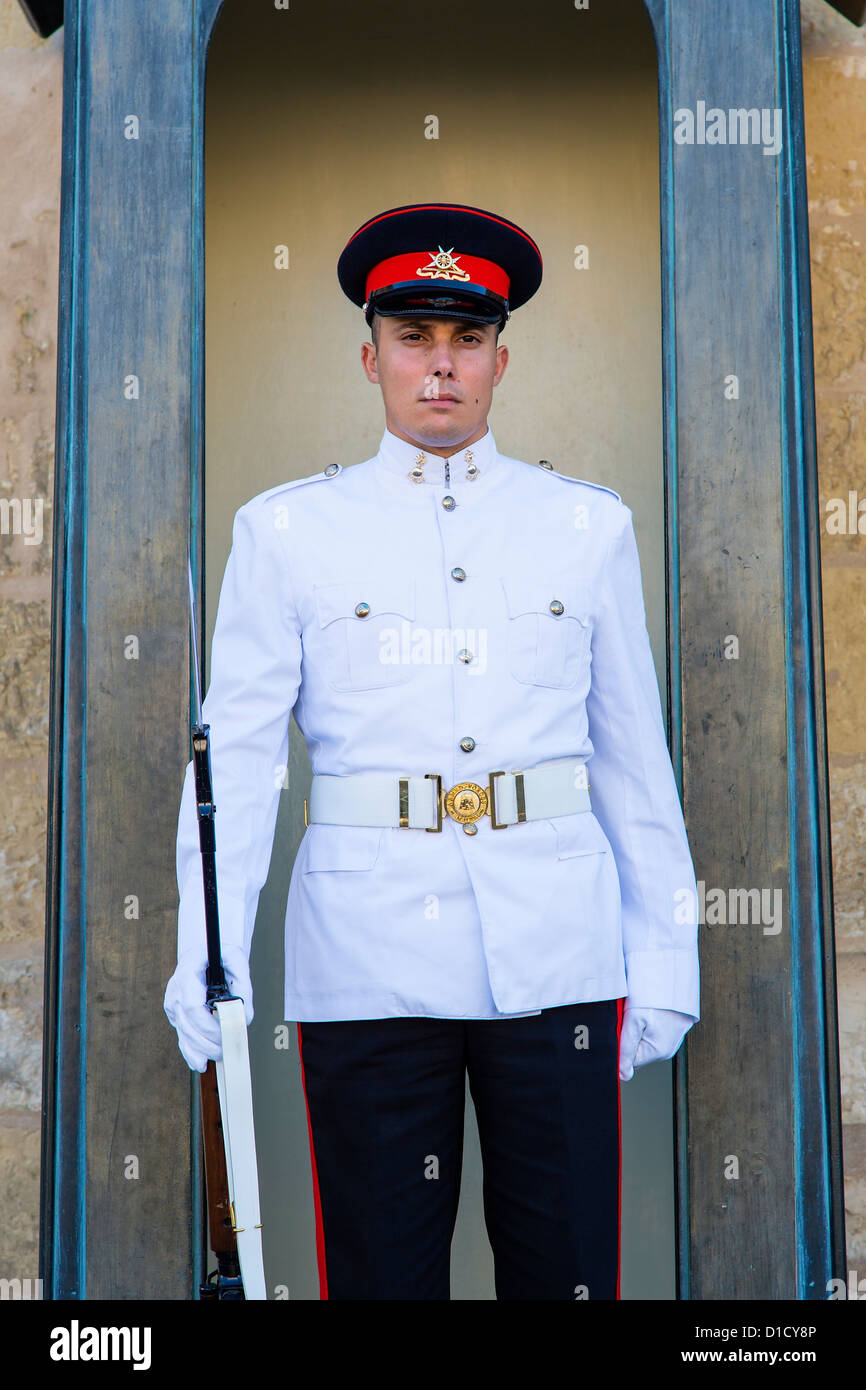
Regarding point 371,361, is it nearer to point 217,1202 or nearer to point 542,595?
point 542,595

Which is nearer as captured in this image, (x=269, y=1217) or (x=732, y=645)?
(x=732, y=645)

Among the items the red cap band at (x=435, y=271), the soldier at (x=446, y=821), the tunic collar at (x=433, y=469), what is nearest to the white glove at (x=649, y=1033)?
the soldier at (x=446, y=821)

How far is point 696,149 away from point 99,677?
1066 mm

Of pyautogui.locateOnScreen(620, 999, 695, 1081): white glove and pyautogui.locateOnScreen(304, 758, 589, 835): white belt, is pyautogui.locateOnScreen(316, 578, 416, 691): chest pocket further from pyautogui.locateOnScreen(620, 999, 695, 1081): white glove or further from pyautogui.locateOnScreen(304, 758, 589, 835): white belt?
pyautogui.locateOnScreen(620, 999, 695, 1081): white glove

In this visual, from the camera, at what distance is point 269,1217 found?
235cm

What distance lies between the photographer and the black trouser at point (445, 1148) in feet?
5.32

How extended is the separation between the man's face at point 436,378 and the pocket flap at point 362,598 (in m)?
0.19

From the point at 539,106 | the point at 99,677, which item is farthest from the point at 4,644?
the point at 539,106

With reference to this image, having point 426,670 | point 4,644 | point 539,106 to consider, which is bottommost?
point 426,670

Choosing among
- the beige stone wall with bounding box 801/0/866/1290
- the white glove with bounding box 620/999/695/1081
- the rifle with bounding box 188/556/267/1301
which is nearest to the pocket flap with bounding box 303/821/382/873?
the rifle with bounding box 188/556/267/1301

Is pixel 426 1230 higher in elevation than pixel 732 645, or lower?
lower

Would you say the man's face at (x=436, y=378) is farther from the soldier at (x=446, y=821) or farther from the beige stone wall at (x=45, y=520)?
the beige stone wall at (x=45, y=520)

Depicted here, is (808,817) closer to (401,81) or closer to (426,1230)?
(426,1230)

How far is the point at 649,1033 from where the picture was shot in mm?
1728
